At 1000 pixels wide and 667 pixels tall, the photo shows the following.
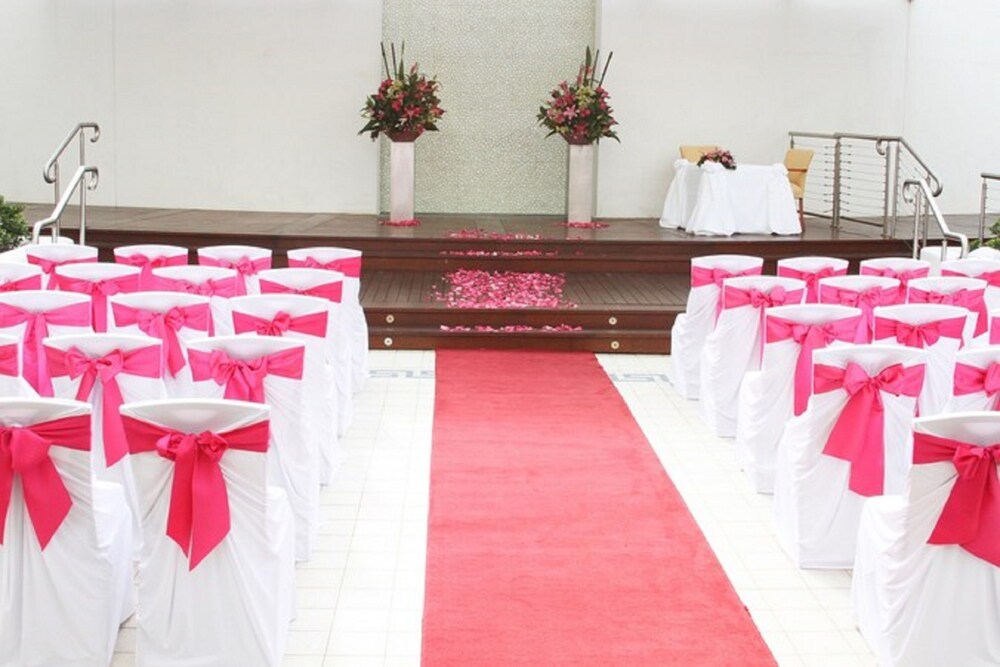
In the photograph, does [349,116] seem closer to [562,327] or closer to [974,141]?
[562,327]

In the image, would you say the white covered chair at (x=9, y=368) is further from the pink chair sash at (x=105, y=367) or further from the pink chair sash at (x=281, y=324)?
the pink chair sash at (x=281, y=324)

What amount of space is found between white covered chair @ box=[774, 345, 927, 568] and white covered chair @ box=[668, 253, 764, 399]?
257 centimetres

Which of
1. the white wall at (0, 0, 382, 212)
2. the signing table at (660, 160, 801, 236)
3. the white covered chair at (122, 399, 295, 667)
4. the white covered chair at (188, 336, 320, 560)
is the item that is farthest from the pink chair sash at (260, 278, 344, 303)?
the white wall at (0, 0, 382, 212)

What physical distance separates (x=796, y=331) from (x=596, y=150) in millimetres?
8984

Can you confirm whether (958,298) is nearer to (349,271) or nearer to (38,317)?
(349,271)

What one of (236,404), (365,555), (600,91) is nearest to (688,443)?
(365,555)

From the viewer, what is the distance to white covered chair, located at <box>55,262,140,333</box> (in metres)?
6.48

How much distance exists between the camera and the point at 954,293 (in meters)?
6.72

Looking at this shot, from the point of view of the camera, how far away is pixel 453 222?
44.4 ft

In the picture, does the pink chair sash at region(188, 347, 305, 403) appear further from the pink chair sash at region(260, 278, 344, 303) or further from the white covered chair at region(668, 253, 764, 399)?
the white covered chair at region(668, 253, 764, 399)

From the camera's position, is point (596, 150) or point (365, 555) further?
point (596, 150)

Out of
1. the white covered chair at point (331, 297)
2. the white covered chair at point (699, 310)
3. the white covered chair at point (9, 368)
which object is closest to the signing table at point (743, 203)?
the white covered chair at point (699, 310)

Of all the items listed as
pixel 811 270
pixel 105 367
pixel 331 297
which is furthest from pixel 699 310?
pixel 105 367

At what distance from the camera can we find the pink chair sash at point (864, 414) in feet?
16.2
